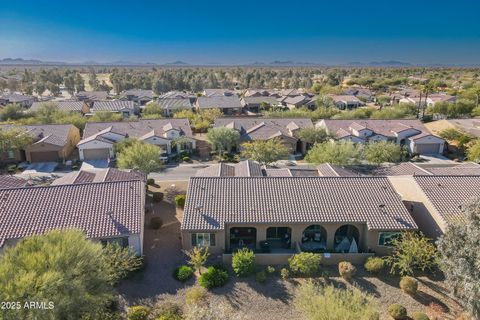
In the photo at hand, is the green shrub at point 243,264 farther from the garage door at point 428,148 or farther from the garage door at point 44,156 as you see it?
the garage door at point 428,148

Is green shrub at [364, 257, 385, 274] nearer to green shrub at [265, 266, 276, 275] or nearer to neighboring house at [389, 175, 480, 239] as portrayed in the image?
neighboring house at [389, 175, 480, 239]

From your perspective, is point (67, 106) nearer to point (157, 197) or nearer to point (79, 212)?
point (157, 197)

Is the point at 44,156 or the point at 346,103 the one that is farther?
the point at 346,103

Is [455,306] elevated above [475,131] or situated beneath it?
situated beneath

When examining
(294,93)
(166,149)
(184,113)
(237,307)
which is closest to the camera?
(237,307)

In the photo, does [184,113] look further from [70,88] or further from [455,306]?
[70,88]

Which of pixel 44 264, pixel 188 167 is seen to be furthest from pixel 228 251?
pixel 188 167

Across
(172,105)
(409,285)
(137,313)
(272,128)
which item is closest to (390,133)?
(272,128)
